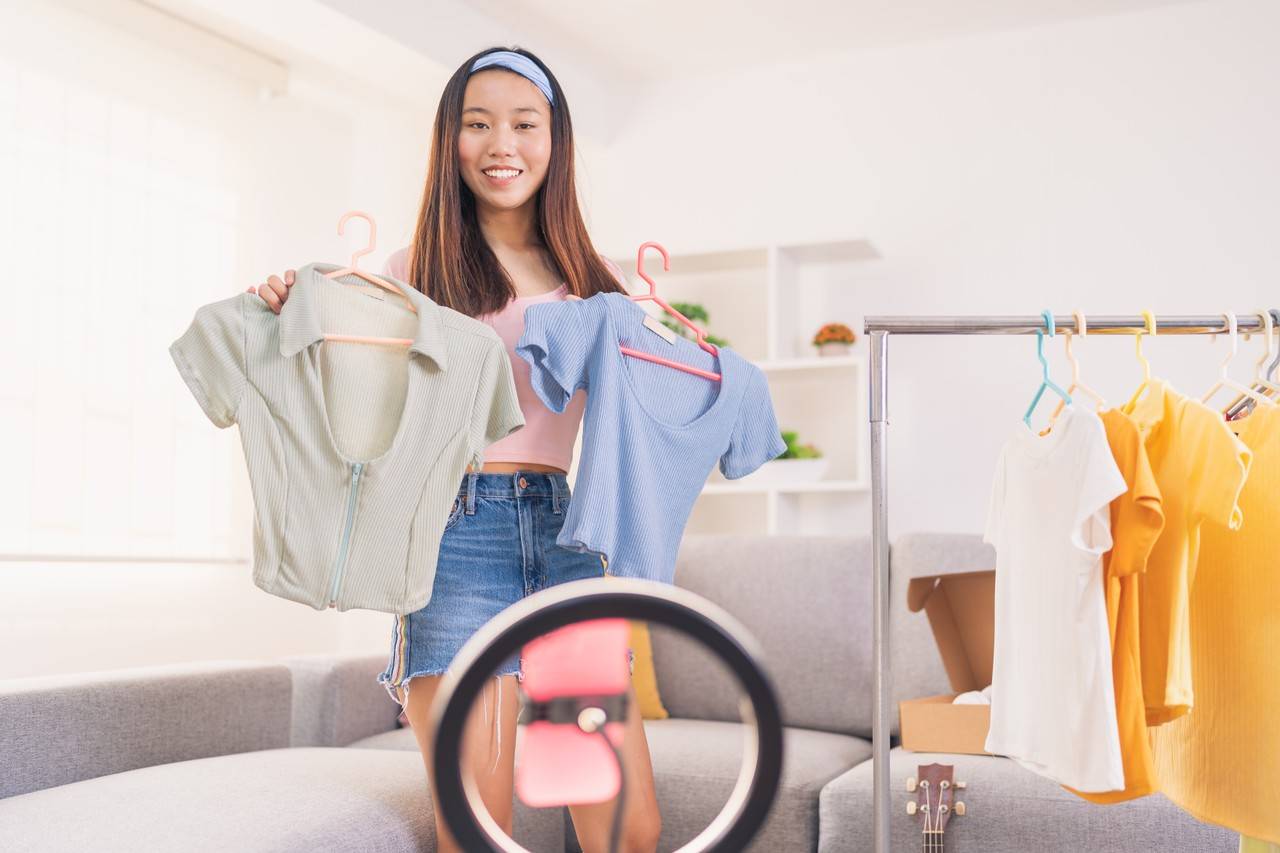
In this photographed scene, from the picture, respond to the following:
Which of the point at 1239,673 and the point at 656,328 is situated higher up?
the point at 656,328

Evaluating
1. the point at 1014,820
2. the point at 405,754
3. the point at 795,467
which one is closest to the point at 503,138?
the point at 405,754

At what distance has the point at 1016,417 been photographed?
136 inches

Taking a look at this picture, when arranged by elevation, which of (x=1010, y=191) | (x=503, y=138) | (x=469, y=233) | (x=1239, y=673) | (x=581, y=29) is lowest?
(x=1239, y=673)

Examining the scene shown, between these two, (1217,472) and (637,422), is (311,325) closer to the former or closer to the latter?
(637,422)

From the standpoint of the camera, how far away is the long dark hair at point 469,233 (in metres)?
1.43

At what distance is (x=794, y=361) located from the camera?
11.6 ft

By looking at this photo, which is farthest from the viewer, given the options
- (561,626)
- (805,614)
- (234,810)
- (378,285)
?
(805,614)

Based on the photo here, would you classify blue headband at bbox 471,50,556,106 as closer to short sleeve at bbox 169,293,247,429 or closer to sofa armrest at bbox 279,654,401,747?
short sleeve at bbox 169,293,247,429

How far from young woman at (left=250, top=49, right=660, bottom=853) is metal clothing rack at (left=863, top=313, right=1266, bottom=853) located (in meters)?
0.39

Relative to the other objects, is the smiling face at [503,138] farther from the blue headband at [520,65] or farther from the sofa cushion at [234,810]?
the sofa cushion at [234,810]

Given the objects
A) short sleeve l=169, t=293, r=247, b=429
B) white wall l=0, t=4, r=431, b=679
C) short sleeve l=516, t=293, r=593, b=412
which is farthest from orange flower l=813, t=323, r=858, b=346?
short sleeve l=169, t=293, r=247, b=429

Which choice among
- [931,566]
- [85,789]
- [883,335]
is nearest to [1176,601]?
[883,335]

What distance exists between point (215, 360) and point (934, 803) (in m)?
1.44

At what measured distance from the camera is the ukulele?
1991mm
